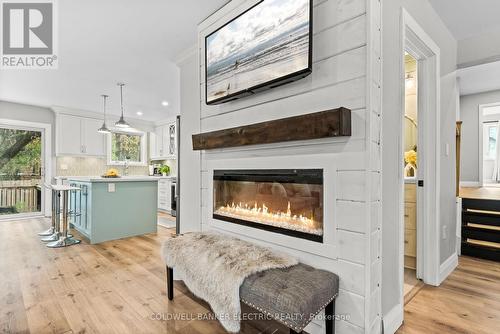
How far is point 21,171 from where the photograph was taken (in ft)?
17.8

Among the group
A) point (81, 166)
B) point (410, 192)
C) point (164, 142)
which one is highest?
point (164, 142)

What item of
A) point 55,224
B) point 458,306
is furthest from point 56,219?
point 458,306

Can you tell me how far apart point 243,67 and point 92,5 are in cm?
150

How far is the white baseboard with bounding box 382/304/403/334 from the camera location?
5.17 feet

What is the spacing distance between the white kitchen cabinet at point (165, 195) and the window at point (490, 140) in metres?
8.09

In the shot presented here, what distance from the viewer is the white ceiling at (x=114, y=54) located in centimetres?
232

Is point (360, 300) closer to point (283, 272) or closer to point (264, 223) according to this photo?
point (283, 272)

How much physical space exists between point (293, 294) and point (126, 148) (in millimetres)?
6935

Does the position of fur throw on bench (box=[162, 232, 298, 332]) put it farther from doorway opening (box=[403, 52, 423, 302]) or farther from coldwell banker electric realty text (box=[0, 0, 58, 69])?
coldwell banker electric realty text (box=[0, 0, 58, 69])

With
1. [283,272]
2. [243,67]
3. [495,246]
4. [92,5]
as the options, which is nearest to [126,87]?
[92,5]

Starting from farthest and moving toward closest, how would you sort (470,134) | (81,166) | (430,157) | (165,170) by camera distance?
(165,170) → (81,166) → (470,134) → (430,157)

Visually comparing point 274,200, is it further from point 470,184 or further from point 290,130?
point 470,184

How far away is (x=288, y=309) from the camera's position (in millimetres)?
1186

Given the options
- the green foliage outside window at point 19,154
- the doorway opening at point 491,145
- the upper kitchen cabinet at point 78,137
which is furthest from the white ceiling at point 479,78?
the green foliage outside window at point 19,154
